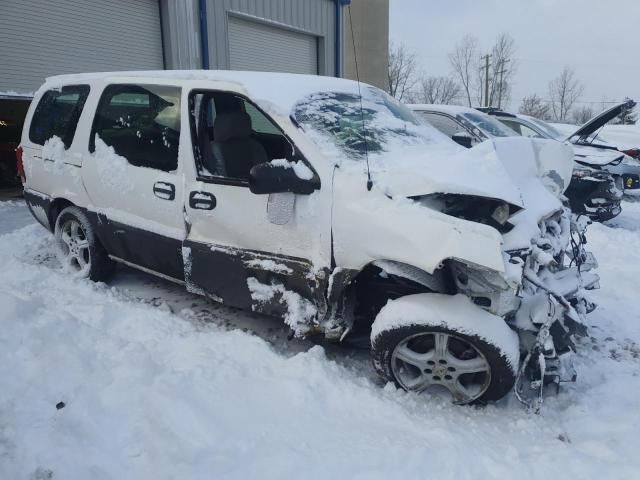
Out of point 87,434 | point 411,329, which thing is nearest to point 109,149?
point 87,434

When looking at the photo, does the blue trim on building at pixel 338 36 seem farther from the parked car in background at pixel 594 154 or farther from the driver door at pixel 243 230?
the driver door at pixel 243 230

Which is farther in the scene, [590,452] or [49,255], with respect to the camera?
[49,255]

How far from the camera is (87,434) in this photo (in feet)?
7.95

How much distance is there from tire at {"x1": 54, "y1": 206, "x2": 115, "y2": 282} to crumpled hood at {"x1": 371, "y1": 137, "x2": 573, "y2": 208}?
2661mm

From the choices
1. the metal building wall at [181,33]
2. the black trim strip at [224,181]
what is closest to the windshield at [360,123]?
the black trim strip at [224,181]

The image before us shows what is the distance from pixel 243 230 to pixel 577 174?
594cm

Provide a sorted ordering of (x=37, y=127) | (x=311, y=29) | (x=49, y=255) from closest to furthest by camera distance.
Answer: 1. (x=37, y=127)
2. (x=49, y=255)
3. (x=311, y=29)

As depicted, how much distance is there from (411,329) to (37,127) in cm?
405

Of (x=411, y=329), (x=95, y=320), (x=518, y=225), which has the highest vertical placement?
(x=518, y=225)

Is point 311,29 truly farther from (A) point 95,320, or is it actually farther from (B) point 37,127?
(A) point 95,320

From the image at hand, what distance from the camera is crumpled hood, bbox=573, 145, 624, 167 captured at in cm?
735

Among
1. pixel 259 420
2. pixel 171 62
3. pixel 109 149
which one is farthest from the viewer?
pixel 171 62

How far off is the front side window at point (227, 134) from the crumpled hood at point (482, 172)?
26.7 inches

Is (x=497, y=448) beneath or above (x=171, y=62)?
beneath
